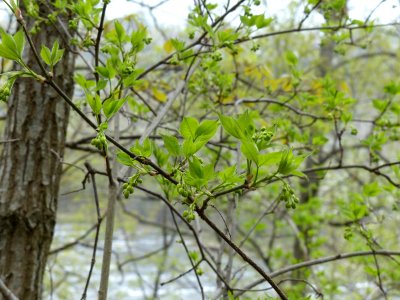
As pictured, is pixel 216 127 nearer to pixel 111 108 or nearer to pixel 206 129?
pixel 206 129

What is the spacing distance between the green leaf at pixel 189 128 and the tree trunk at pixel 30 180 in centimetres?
94

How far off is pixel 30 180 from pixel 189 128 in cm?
102

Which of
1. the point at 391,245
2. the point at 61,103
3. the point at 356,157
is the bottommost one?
the point at 61,103

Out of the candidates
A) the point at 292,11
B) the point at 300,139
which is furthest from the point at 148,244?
the point at 300,139

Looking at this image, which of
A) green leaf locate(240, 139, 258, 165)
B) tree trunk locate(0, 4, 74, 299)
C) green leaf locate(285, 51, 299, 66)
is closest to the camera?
green leaf locate(240, 139, 258, 165)

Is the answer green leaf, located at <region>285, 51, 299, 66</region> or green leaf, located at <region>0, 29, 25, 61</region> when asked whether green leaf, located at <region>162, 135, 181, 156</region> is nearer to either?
green leaf, located at <region>0, 29, 25, 61</region>

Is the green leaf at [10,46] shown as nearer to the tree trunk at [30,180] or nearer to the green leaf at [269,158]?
the green leaf at [269,158]

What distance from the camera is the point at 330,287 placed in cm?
379

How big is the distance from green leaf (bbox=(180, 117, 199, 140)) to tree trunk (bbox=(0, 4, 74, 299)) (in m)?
0.94

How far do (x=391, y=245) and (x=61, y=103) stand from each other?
504cm

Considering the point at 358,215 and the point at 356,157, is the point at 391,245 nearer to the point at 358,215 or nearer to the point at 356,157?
the point at 356,157

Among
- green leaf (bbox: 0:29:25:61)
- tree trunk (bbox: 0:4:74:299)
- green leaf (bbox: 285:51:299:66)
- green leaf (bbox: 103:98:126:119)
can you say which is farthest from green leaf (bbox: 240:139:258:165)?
green leaf (bbox: 285:51:299:66)

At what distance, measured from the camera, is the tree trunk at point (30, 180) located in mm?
1540

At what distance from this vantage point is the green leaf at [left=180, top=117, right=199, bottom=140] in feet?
2.37
